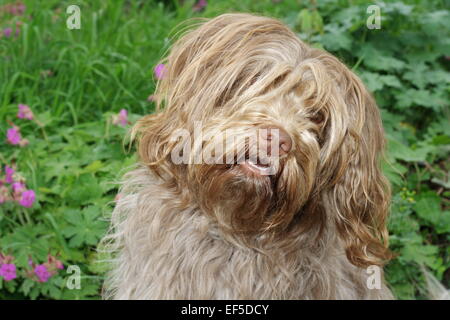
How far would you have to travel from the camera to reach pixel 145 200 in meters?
3.68

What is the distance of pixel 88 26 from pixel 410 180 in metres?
2.47

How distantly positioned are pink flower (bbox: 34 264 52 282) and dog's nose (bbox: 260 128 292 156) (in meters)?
1.65

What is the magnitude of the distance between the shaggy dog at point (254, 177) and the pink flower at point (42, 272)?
56 cm

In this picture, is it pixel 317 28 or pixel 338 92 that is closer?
pixel 338 92

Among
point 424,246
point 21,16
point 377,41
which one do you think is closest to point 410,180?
point 424,246

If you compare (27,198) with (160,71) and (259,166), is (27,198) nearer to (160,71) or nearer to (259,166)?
(160,71)

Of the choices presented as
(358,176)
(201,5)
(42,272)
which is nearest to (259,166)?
(358,176)

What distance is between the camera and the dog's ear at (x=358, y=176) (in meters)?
3.42

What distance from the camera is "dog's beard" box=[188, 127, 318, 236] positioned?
126 inches

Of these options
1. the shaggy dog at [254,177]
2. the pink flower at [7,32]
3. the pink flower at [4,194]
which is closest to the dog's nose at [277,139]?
the shaggy dog at [254,177]

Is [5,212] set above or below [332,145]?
below

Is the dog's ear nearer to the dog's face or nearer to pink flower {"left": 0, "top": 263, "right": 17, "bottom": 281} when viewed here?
the dog's face

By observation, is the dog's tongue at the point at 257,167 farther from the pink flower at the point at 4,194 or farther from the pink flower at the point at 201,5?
the pink flower at the point at 201,5
